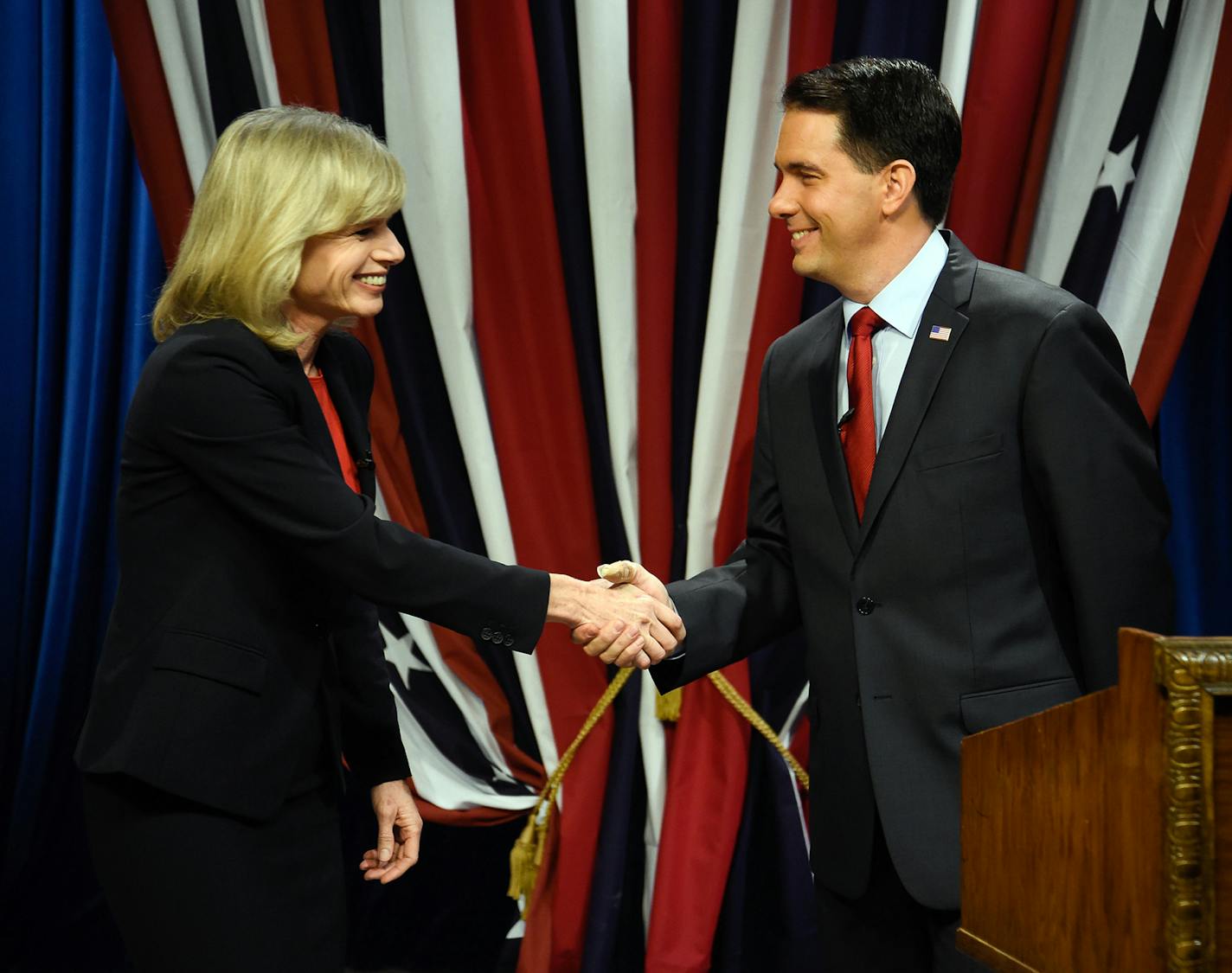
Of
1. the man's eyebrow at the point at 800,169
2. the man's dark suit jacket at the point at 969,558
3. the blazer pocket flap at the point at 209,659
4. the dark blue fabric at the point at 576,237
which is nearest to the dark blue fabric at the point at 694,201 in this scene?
the dark blue fabric at the point at 576,237

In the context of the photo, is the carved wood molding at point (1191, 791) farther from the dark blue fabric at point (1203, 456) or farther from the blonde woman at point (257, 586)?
the dark blue fabric at point (1203, 456)

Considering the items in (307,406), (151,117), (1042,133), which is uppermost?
(151,117)

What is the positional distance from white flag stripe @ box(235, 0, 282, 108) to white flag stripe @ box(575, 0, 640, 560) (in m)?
0.62

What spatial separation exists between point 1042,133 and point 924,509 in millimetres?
1167

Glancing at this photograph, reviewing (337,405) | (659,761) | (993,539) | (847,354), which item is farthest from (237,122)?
(659,761)

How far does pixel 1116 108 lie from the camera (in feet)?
8.38

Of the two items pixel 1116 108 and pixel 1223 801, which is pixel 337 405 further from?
pixel 1116 108

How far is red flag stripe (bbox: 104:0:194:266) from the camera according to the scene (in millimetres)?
2693

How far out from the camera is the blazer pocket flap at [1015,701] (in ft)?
5.48

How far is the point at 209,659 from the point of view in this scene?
5.10 ft

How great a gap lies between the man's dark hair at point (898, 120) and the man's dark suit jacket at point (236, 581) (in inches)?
32.7

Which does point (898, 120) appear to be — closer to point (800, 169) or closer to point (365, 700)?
point (800, 169)

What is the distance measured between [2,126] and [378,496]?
43.1 inches

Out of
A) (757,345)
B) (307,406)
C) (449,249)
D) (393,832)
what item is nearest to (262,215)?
(307,406)
